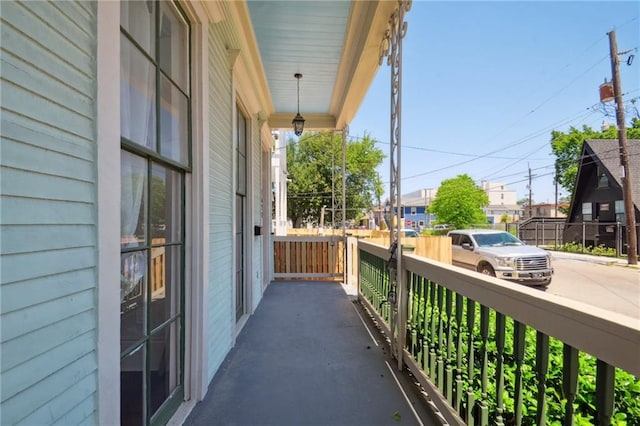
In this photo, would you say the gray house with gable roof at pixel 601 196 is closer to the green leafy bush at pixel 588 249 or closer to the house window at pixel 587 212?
the house window at pixel 587 212

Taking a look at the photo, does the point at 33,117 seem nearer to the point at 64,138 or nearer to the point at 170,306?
the point at 64,138

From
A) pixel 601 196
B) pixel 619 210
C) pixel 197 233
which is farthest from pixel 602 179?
pixel 197 233

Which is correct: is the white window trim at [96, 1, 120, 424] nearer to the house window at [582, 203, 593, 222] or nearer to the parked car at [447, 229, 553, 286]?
the parked car at [447, 229, 553, 286]

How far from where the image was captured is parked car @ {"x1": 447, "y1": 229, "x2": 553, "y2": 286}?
23.6 ft

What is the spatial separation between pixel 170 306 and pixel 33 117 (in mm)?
1291

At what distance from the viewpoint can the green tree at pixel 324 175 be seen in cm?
2062

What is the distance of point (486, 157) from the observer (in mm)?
26359

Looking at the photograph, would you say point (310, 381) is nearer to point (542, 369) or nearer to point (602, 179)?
point (542, 369)

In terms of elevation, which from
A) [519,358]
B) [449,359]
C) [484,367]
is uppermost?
→ [519,358]

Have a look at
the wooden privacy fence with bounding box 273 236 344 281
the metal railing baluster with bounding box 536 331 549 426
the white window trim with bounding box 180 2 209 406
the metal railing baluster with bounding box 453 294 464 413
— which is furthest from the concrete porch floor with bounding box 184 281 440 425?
the wooden privacy fence with bounding box 273 236 344 281

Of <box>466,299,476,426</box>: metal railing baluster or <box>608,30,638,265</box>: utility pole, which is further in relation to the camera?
<box>608,30,638,265</box>: utility pole

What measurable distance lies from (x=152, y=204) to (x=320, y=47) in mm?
2812

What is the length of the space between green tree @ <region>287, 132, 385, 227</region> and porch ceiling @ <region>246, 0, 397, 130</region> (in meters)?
14.9

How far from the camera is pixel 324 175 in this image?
20766 millimetres
